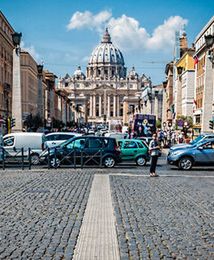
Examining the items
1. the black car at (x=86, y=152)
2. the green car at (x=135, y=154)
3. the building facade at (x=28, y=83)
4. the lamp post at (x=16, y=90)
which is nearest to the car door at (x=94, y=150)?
the black car at (x=86, y=152)

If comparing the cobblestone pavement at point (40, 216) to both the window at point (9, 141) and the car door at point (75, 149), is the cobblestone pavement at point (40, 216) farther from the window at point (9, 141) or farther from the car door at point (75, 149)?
the window at point (9, 141)

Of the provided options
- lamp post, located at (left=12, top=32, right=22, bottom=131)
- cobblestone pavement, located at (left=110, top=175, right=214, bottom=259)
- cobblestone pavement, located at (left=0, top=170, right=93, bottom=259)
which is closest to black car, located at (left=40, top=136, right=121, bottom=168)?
cobblestone pavement, located at (left=0, top=170, right=93, bottom=259)

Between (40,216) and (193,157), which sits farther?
(193,157)

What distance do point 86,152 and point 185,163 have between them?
14.4 feet

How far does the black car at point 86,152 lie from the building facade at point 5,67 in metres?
37.9

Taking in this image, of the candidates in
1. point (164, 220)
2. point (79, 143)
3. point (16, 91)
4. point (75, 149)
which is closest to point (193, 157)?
point (79, 143)

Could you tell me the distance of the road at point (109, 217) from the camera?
8.09 meters

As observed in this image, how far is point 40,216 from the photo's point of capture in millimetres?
10992

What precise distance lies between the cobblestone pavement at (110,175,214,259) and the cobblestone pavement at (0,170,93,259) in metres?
0.81

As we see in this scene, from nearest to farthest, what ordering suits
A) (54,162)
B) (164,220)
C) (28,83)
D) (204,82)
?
(164,220)
(54,162)
(204,82)
(28,83)

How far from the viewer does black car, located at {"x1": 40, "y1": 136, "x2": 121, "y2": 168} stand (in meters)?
25.9

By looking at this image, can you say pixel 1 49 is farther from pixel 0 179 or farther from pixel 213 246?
pixel 213 246

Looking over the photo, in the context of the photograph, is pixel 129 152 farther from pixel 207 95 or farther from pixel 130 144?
pixel 207 95

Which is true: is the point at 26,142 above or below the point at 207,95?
below
